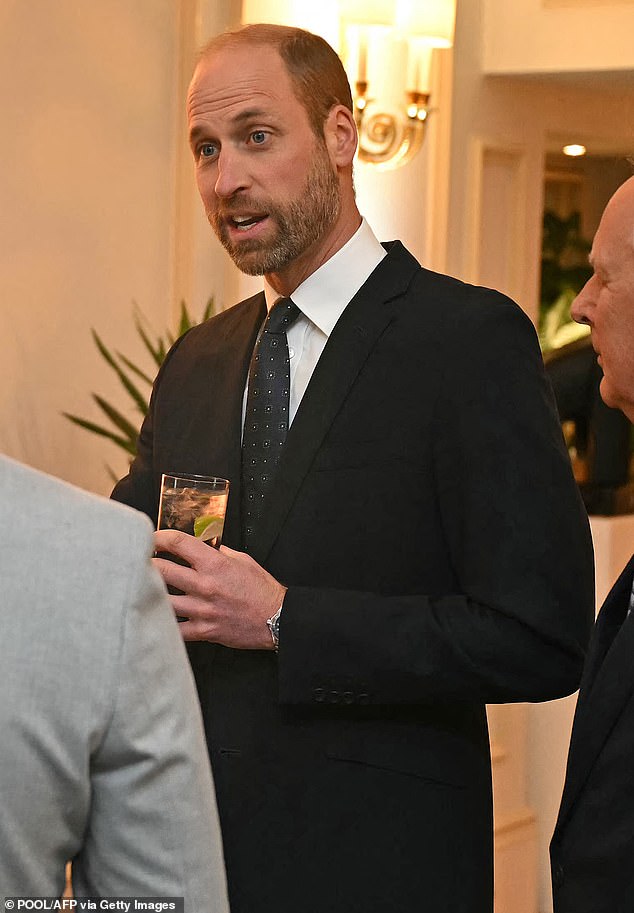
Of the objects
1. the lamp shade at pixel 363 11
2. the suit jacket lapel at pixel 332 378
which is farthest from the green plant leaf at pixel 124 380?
the suit jacket lapel at pixel 332 378

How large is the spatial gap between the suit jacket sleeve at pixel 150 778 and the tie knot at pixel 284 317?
1.03 meters

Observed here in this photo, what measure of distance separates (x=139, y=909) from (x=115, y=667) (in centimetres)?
21

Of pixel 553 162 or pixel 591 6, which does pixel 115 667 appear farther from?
pixel 553 162

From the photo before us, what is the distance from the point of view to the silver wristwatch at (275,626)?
1746 mm

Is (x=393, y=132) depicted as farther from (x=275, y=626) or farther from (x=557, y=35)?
(x=275, y=626)

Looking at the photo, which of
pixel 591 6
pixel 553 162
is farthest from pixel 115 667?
pixel 553 162

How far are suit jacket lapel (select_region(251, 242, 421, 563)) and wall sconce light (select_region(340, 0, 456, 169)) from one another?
8.75 feet

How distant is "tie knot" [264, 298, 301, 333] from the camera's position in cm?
199

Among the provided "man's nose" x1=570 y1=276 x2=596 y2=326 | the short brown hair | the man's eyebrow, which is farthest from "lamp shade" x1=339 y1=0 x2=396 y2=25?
"man's nose" x1=570 y1=276 x2=596 y2=326

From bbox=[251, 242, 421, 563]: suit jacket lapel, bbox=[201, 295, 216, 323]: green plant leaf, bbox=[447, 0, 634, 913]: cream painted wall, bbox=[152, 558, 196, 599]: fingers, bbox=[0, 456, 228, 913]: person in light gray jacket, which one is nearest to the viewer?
bbox=[0, 456, 228, 913]: person in light gray jacket

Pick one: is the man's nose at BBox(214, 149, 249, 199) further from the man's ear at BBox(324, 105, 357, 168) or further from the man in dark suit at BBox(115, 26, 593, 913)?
the man's ear at BBox(324, 105, 357, 168)

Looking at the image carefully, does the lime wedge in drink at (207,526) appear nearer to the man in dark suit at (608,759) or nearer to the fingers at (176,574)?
the fingers at (176,574)

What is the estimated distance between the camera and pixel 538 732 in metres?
4.42

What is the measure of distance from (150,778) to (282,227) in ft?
3.60
